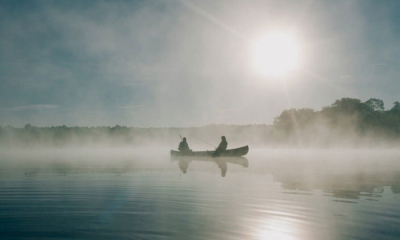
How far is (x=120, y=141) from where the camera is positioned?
470ft

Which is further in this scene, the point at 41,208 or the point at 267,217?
the point at 41,208

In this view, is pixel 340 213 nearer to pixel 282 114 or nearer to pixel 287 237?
pixel 287 237

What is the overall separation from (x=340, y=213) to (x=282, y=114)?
102659 mm

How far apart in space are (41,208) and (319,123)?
97.5m

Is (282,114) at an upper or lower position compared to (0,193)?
upper

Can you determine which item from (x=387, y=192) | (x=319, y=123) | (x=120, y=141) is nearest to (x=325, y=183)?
(x=387, y=192)

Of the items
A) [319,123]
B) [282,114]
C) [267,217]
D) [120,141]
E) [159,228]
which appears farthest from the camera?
[120,141]

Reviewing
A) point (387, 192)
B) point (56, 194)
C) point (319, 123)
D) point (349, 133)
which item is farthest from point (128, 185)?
point (319, 123)

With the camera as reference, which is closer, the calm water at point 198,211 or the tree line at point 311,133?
the calm water at point 198,211

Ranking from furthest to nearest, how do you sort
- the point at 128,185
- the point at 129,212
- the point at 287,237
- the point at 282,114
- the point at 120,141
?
the point at 120,141, the point at 282,114, the point at 128,185, the point at 129,212, the point at 287,237

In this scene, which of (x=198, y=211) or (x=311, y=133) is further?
(x=311, y=133)

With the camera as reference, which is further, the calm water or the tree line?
the tree line

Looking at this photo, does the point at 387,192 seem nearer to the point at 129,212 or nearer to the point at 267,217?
the point at 267,217

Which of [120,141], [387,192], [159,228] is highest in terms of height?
[120,141]
